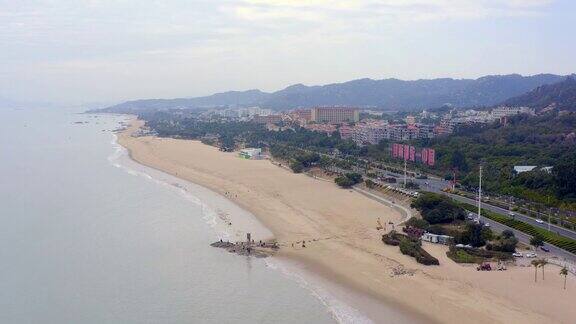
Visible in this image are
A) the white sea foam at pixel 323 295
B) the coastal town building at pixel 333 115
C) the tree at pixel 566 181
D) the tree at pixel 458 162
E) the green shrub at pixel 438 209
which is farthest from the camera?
the coastal town building at pixel 333 115

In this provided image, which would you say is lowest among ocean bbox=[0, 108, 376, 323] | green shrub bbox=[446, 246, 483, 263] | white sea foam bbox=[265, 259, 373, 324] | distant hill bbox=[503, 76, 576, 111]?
white sea foam bbox=[265, 259, 373, 324]

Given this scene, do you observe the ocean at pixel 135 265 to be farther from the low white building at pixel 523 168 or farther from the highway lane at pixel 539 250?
the low white building at pixel 523 168

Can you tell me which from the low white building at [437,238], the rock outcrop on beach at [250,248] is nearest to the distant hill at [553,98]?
the low white building at [437,238]

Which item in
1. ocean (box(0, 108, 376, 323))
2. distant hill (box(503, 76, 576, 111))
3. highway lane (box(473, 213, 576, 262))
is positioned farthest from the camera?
distant hill (box(503, 76, 576, 111))

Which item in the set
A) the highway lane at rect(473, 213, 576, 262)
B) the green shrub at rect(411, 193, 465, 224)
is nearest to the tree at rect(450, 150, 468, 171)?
the green shrub at rect(411, 193, 465, 224)

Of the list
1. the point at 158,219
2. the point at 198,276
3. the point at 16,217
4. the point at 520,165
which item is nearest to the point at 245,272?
the point at 198,276

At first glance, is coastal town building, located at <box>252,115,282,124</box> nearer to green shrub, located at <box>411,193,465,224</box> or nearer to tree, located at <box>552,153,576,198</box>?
tree, located at <box>552,153,576,198</box>

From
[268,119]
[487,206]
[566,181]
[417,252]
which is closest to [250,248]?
[417,252]
